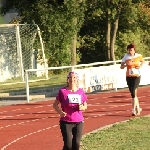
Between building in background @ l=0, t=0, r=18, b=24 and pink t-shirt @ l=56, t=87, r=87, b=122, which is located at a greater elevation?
building in background @ l=0, t=0, r=18, b=24

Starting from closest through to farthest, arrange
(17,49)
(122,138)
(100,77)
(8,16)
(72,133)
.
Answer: (72,133) → (122,138) → (100,77) → (17,49) → (8,16)

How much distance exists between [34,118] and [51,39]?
23491 mm

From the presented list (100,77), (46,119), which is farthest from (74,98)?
(100,77)

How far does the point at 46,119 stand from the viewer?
61.0 ft

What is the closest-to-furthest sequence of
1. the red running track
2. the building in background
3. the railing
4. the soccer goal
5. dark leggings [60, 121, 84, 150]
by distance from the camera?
dark leggings [60, 121, 84, 150] → the red running track → the railing → the soccer goal → the building in background

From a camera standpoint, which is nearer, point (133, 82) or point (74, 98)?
point (74, 98)

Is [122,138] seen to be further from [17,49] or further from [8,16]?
[8,16]

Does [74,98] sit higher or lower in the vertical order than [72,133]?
higher

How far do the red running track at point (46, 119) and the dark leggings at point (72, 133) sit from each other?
7.82 ft

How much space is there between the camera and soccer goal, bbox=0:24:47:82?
3872 centimetres

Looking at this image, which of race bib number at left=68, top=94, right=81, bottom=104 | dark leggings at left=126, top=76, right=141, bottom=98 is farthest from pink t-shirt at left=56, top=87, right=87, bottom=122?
dark leggings at left=126, top=76, right=141, bottom=98

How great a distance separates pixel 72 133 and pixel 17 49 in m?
27.7

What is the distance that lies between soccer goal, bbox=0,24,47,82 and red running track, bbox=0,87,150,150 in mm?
12921

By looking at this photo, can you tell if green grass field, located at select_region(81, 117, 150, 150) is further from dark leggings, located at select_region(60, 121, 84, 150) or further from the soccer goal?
the soccer goal
